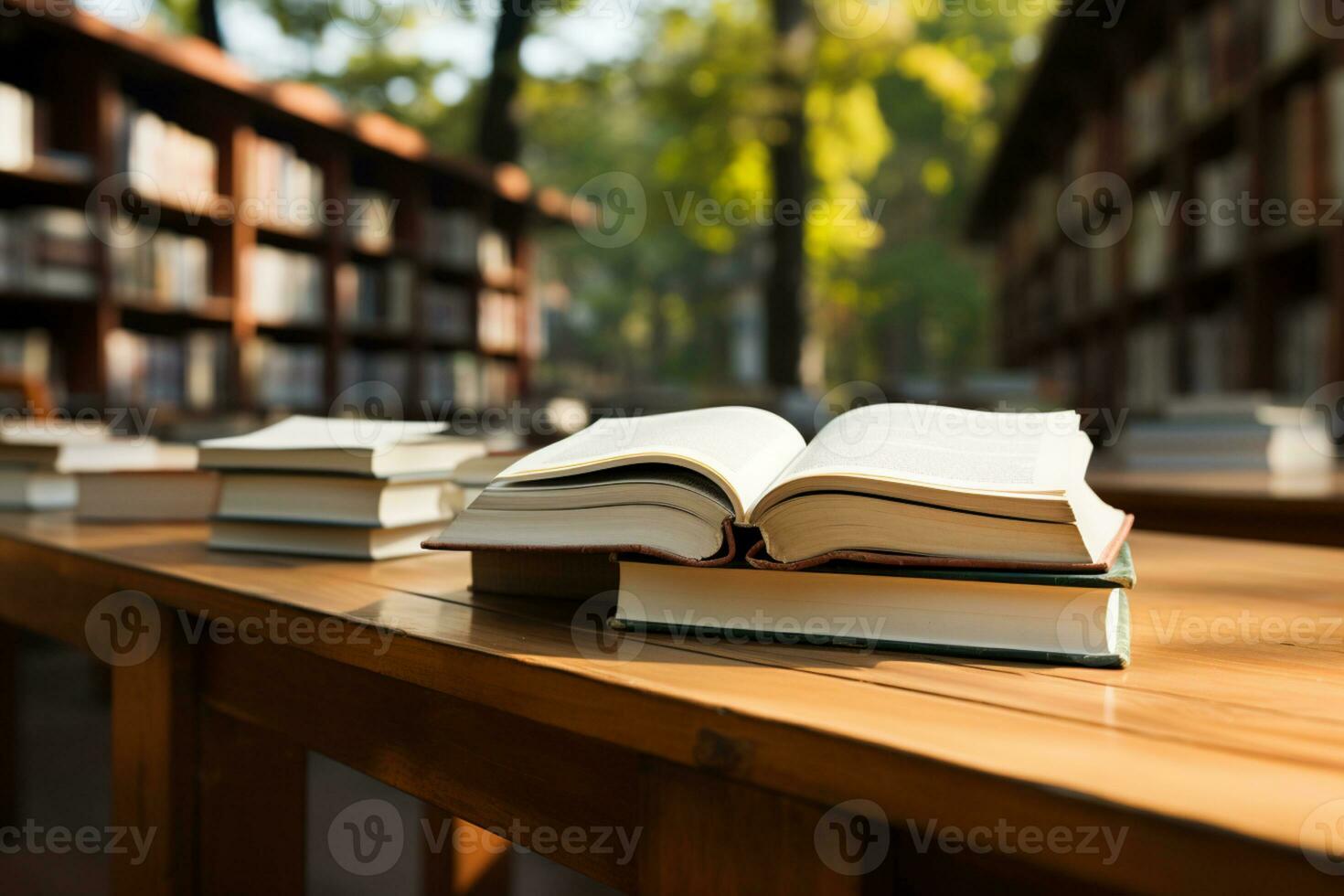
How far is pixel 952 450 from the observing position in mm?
576

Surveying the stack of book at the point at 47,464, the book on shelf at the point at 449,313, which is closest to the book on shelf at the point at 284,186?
the book on shelf at the point at 449,313

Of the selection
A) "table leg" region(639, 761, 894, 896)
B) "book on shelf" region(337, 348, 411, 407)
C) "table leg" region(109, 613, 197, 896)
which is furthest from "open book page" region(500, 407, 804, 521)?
"book on shelf" region(337, 348, 411, 407)

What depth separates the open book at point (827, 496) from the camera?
19.7 inches

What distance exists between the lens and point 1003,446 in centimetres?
59

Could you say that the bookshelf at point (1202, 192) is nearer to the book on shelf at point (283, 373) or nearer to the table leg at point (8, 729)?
the table leg at point (8, 729)

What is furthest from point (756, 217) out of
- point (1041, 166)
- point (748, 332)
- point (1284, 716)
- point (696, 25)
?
point (748, 332)

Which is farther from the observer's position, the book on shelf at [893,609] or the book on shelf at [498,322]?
the book on shelf at [498,322]

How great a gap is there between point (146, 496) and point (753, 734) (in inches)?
38.8

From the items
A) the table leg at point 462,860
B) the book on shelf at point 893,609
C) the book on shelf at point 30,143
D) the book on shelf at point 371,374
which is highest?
the book on shelf at point 30,143

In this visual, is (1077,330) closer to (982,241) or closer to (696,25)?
(696,25)

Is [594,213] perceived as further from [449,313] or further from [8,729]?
[8,729]

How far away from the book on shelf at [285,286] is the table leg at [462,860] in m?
2.91

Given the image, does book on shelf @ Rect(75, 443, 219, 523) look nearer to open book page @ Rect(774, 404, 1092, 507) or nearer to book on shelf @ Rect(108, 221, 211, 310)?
open book page @ Rect(774, 404, 1092, 507)

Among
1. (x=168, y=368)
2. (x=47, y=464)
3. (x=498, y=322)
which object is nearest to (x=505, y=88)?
(x=498, y=322)
